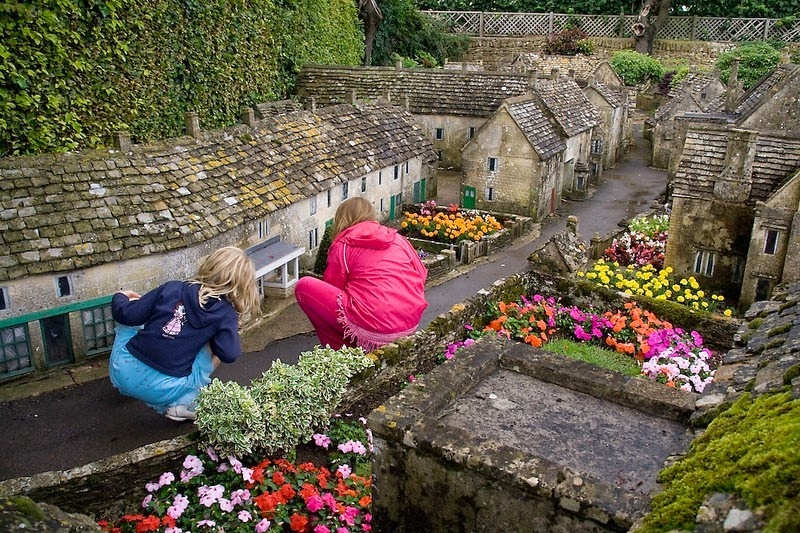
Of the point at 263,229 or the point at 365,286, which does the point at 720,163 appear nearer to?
the point at 263,229

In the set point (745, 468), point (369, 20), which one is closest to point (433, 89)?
point (369, 20)

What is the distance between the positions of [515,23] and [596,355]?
48611 millimetres

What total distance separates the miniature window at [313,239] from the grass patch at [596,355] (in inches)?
398

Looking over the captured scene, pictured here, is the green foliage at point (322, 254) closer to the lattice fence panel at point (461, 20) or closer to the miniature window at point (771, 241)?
the miniature window at point (771, 241)

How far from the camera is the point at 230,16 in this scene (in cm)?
2889

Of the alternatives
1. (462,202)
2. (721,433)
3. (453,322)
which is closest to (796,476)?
(721,433)

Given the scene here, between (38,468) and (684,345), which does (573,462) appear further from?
(38,468)

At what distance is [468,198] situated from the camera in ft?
92.0

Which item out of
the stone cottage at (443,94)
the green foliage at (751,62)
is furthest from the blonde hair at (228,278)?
the green foliage at (751,62)

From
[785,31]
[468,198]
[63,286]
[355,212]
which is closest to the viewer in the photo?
[355,212]

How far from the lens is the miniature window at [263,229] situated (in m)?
18.1

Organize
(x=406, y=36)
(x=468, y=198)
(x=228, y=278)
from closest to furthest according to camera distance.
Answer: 1. (x=228, y=278)
2. (x=468, y=198)
3. (x=406, y=36)

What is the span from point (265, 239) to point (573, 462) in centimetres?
1379

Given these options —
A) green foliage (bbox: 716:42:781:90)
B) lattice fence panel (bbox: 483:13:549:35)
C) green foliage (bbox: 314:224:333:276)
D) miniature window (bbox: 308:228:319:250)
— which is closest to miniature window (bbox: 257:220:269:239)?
green foliage (bbox: 314:224:333:276)
